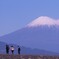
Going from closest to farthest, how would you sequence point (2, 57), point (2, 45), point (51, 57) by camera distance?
point (2, 57)
point (51, 57)
point (2, 45)

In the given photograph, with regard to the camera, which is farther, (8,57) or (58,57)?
(58,57)

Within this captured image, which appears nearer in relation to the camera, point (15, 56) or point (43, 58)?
Result: point (15, 56)

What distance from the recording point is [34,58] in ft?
64.9

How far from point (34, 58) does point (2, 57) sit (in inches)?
98.4

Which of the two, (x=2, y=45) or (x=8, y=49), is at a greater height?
(x=2, y=45)

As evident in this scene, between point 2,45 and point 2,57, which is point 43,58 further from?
point 2,45

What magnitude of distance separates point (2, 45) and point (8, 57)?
12051 cm

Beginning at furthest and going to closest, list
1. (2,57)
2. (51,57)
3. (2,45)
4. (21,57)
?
(2,45) < (51,57) < (21,57) < (2,57)

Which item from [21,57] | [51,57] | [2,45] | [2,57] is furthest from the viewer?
[2,45]

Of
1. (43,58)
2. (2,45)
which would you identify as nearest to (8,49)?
(43,58)

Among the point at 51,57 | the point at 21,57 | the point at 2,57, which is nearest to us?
the point at 2,57

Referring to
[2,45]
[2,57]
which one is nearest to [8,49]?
[2,57]

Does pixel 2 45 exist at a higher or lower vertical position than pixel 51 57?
higher

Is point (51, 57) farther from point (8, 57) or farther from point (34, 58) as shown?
point (8, 57)
